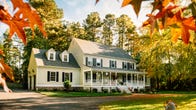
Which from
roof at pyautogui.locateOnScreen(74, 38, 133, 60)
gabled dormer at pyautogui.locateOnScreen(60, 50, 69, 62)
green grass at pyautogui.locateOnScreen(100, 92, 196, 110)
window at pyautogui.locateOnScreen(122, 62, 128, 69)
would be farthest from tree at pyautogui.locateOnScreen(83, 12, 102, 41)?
green grass at pyautogui.locateOnScreen(100, 92, 196, 110)

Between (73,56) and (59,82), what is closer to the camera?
(59,82)

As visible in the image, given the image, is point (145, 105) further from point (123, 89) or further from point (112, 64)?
point (112, 64)

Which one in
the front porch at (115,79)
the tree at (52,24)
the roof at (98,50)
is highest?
the tree at (52,24)

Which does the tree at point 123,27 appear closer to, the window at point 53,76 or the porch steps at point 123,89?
the porch steps at point 123,89

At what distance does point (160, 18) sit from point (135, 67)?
50061 millimetres

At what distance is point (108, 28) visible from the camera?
6969 cm

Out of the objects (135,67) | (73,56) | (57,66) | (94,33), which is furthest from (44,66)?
(94,33)

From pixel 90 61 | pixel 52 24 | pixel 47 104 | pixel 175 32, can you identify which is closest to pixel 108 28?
pixel 52 24

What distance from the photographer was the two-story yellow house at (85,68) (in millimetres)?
39125

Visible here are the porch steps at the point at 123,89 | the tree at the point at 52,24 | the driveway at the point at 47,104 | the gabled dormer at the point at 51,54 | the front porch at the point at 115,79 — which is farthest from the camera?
the tree at the point at 52,24

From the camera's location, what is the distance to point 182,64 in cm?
2445

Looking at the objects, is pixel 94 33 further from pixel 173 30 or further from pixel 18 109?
pixel 173 30

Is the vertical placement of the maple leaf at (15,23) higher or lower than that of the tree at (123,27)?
lower

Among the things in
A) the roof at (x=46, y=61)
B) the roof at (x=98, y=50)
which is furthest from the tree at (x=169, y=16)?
the roof at (x=98, y=50)
